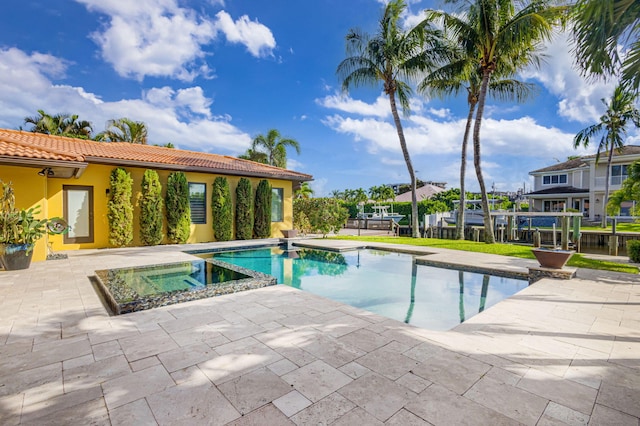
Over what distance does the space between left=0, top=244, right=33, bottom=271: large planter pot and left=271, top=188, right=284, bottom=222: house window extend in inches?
387

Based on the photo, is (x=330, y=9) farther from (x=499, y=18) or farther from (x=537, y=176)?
(x=537, y=176)

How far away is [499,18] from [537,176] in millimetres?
25377

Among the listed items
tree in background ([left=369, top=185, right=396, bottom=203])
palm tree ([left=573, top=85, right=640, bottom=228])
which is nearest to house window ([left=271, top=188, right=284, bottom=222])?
palm tree ([left=573, top=85, right=640, bottom=228])

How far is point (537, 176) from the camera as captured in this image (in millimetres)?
31562

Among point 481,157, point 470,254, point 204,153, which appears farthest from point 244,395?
point 204,153

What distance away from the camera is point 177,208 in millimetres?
12617

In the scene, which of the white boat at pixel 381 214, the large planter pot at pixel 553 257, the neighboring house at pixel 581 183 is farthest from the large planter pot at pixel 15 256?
the neighboring house at pixel 581 183

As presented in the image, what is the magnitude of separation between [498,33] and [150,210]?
15447 millimetres

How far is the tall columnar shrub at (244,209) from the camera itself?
14469mm

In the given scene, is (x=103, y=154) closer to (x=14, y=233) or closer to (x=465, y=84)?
(x=14, y=233)

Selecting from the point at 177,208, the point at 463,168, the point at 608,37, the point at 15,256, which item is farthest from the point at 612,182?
the point at 15,256

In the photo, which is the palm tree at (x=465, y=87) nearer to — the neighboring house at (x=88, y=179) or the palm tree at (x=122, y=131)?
the neighboring house at (x=88, y=179)

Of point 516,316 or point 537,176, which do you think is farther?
point 537,176

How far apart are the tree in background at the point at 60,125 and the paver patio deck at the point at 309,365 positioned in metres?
23.0
